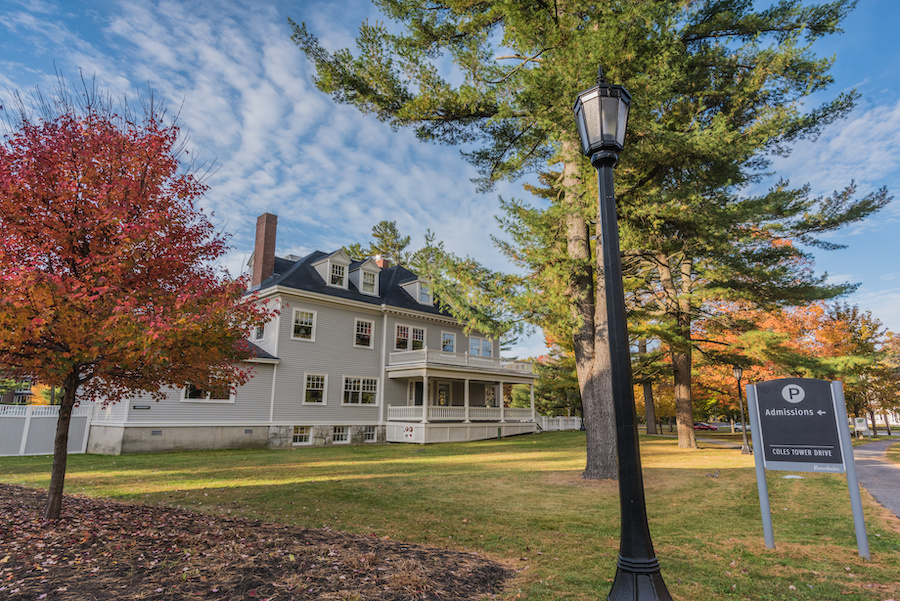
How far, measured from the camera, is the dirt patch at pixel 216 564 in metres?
3.65

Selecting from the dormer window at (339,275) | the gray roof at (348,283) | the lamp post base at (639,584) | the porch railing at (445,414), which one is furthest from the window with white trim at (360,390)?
the lamp post base at (639,584)

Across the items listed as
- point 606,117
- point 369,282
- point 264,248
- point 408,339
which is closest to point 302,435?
point 408,339

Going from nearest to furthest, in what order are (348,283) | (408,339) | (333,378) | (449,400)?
(333,378), (348,283), (408,339), (449,400)

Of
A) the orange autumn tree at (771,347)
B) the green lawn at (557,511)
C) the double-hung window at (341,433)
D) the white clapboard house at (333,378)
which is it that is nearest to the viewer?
the green lawn at (557,511)

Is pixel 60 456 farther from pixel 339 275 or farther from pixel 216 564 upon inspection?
pixel 339 275

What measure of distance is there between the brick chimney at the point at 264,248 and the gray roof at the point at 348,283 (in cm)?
48

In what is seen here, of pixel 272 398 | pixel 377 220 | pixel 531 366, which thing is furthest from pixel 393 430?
pixel 377 220

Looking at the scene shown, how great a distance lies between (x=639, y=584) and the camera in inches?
124

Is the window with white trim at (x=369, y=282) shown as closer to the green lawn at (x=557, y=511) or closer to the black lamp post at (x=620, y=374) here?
the green lawn at (x=557, y=511)

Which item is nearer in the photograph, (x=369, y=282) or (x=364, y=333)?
(x=364, y=333)

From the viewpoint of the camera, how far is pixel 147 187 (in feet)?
20.5

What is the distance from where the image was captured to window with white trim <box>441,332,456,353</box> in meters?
27.0

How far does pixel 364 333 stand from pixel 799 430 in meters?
20.1

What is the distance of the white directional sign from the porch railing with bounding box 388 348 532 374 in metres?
17.5
